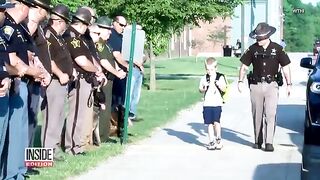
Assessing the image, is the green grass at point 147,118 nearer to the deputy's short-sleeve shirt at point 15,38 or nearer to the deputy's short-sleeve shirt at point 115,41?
the deputy's short-sleeve shirt at point 115,41

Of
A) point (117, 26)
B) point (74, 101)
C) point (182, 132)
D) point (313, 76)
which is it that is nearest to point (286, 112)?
point (182, 132)

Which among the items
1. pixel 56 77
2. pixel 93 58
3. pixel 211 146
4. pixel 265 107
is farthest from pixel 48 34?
pixel 265 107

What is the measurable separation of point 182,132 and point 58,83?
193 inches

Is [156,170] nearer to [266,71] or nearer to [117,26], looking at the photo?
[266,71]

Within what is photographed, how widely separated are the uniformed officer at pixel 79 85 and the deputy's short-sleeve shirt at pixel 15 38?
2.41 m

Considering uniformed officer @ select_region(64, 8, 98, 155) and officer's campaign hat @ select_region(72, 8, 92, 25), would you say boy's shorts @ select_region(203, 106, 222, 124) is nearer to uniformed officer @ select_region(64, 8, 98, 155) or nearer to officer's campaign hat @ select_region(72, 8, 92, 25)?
uniformed officer @ select_region(64, 8, 98, 155)

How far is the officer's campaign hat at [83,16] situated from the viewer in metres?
10.4

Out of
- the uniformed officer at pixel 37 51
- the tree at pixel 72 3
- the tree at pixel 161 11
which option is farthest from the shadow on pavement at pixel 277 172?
the tree at pixel 161 11

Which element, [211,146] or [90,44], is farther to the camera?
[211,146]

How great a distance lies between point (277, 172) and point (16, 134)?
11.2ft

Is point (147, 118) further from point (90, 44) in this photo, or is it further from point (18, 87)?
point (18, 87)

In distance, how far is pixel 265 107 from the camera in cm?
1195

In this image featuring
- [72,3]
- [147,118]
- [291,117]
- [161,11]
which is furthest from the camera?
[161,11]

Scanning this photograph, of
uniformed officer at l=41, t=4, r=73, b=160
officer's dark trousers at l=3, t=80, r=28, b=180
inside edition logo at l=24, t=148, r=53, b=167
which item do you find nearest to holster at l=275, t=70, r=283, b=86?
uniformed officer at l=41, t=4, r=73, b=160
